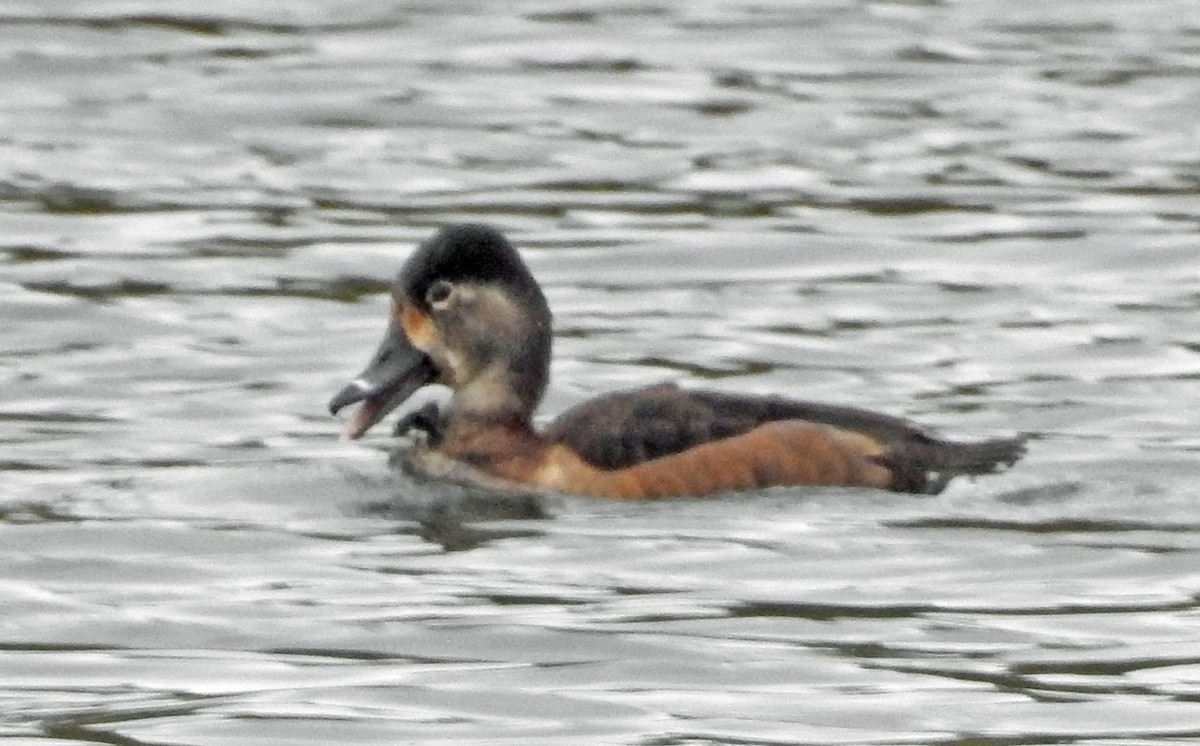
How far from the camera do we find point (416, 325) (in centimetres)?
1245

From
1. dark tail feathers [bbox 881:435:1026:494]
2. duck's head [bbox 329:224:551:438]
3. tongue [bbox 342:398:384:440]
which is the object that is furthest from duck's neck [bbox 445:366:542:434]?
dark tail feathers [bbox 881:435:1026:494]

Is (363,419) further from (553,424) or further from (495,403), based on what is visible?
(553,424)

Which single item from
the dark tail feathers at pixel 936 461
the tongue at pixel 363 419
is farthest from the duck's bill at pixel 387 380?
the dark tail feathers at pixel 936 461

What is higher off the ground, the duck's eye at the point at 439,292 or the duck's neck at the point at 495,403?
the duck's eye at the point at 439,292

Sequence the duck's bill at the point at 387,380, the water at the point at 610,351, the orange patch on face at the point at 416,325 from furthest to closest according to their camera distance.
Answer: the orange patch on face at the point at 416,325 < the duck's bill at the point at 387,380 < the water at the point at 610,351

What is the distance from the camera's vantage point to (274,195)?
18062mm

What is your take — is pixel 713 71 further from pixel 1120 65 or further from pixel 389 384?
pixel 389 384

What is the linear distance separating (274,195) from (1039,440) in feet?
19.5

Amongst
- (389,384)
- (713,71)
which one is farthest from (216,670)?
(713,71)

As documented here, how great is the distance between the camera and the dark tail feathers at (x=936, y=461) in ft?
39.4

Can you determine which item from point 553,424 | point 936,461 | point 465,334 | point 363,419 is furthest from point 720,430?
point 363,419

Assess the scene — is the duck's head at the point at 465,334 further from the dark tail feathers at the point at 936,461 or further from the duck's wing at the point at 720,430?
the dark tail feathers at the point at 936,461

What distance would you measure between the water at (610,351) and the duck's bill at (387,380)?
26 cm

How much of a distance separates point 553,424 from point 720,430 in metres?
0.68
